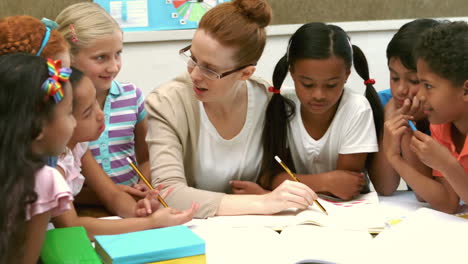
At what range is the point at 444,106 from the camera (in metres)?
1.38

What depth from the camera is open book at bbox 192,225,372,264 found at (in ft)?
3.48

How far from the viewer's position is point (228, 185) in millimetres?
1645

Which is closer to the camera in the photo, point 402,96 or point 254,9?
point 254,9

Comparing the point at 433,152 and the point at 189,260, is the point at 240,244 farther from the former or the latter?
the point at 433,152

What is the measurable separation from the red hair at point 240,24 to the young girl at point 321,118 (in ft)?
0.45

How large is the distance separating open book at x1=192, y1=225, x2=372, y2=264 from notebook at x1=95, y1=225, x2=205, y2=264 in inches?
3.4

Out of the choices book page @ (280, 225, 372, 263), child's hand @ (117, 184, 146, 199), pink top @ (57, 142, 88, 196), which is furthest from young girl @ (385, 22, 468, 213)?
pink top @ (57, 142, 88, 196)

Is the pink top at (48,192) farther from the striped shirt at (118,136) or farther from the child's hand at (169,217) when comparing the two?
the striped shirt at (118,136)

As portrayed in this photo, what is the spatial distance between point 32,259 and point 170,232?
0.83 feet

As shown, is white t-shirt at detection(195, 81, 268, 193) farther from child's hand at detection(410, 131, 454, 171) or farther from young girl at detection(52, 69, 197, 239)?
child's hand at detection(410, 131, 454, 171)

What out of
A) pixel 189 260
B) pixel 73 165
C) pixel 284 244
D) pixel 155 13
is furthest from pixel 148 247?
pixel 155 13

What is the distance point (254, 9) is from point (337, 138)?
0.44 m

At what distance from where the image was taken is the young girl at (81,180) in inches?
46.6

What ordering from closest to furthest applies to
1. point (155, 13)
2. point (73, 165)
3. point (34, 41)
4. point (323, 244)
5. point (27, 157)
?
point (27, 157) → point (323, 244) → point (34, 41) → point (73, 165) → point (155, 13)
